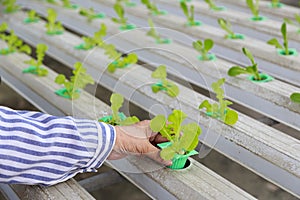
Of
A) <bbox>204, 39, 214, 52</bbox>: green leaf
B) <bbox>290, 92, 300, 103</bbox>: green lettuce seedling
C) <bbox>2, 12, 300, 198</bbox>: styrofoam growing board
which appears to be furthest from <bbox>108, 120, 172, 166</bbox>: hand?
<bbox>204, 39, 214, 52</bbox>: green leaf

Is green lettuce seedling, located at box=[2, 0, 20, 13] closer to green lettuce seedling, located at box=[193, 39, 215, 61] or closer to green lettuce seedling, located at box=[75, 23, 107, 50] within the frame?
green lettuce seedling, located at box=[75, 23, 107, 50]

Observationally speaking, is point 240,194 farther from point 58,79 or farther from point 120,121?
point 58,79

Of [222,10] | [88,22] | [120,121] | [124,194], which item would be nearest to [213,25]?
[222,10]

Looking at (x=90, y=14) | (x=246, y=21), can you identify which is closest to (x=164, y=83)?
(x=246, y=21)

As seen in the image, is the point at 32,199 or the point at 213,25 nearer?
the point at 32,199

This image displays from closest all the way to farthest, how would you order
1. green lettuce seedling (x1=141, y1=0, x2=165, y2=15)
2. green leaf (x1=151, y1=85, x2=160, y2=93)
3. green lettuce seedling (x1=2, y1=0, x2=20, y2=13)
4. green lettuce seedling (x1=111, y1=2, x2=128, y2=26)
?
green leaf (x1=151, y1=85, x2=160, y2=93) → green lettuce seedling (x1=111, y1=2, x2=128, y2=26) → green lettuce seedling (x1=141, y1=0, x2=165, y2=15) → green lettuce seedling (x1=2, y1=0, x2=20, y2=13)

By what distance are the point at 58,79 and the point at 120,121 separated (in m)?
0.38

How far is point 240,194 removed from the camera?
86 centimetres

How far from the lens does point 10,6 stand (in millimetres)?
2146

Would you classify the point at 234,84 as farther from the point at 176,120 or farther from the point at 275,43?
the point at 176,120

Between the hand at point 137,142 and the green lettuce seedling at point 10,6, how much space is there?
1.37 m

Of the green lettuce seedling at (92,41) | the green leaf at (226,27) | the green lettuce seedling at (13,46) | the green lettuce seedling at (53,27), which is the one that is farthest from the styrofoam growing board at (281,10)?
the green lettuce seedling at (13,46)

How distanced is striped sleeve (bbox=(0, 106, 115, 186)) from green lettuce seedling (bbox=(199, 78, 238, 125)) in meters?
0.23

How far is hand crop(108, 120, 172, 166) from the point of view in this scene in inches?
36.9
